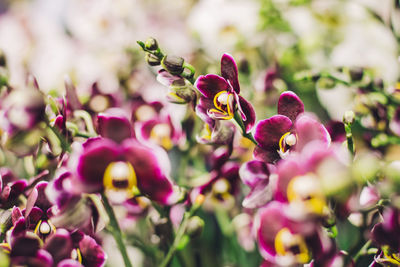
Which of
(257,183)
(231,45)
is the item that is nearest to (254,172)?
(257,183)

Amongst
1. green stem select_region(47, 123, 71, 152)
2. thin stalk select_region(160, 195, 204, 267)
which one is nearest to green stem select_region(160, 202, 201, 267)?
thin stalk select_region(160, 195, 204, 267)

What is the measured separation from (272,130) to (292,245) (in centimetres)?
7

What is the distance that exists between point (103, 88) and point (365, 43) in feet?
1.22

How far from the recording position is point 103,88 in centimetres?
46

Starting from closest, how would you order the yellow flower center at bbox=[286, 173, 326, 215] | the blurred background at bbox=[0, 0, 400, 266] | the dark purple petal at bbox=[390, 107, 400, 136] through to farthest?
1. the yellow flower center at bbox=[286, 173, 326, 215]
2. the dark purple petal at bbox=[390, 107, 400, 136]
3. the blurred background at bbox=[0, 0, 400, 266]

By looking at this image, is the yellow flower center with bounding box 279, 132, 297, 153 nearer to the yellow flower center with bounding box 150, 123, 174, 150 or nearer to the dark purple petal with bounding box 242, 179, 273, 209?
the dark purple petal with bounding box 242, 179, 273, 209

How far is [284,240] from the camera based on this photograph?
0.83 ft

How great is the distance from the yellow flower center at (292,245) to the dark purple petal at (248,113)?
72mm

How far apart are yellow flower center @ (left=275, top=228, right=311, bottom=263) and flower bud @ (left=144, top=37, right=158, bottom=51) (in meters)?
0.15

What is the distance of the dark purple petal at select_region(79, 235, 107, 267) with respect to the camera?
0.93 feet

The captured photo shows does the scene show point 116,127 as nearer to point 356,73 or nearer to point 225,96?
point 225,96

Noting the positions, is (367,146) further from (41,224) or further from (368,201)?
(41,224)

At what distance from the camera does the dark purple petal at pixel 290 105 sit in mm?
280

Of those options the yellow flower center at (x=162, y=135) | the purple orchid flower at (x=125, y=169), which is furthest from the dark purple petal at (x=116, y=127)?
the yellow flower center at (x=162, y=135)
